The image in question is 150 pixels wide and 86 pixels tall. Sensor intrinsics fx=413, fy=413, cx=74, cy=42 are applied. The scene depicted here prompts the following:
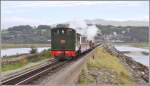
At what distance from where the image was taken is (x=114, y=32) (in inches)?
5017

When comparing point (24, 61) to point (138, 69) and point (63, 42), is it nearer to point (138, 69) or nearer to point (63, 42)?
point (63, 42)

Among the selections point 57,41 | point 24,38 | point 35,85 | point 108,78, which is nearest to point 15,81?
point 35,85

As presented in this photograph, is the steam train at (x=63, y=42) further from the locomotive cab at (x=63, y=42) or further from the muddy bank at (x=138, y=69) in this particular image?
the muddy bank at (x=138, y=69)

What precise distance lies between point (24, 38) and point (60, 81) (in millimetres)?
47682

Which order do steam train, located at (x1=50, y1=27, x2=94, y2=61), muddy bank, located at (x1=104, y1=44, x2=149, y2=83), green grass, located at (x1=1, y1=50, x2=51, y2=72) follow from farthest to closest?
steam train, located at (x1=50, y1=27, x2=94, y2=61)
muddy bank, located at (x1=104, y1=44, x2=149, y2=83)
green grass, located at (x1=1, y1=50, x2=51, y2=72)

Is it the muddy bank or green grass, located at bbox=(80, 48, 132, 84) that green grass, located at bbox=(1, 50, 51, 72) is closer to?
green grass, located at bbox=(80, 48, 132, 84)

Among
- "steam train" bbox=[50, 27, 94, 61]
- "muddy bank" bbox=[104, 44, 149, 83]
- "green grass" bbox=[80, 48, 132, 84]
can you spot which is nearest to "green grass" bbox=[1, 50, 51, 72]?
"steam train" bbox=[50, 27, 94, 61]

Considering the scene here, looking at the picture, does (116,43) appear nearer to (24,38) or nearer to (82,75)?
(24,38)

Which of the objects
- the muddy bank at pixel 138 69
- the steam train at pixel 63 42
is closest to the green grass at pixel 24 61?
the steam train at pixel 63 42

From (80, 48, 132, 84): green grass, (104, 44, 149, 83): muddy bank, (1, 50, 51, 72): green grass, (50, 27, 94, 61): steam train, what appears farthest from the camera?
(50, 27, 94, 61): steam train

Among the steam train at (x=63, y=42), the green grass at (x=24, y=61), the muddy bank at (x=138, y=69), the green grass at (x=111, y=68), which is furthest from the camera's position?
the steam train at (x=63, y=42)

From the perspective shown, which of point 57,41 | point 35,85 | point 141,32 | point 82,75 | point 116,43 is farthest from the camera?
point 141,32

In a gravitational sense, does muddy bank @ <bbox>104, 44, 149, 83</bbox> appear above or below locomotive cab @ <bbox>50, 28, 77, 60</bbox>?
below

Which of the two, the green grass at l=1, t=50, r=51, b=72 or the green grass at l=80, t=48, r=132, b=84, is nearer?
the green grass at l=80, t=48, r=132, b=84
